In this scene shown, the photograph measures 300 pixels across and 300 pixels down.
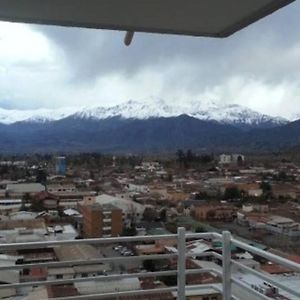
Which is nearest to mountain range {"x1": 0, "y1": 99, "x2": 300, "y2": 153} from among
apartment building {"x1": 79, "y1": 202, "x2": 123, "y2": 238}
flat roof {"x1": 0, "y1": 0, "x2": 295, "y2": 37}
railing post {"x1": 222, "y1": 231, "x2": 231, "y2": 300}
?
apartment building {"x1": 79, "y1": 202, "x2": 123, "y2": 238}

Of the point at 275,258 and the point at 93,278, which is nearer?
the point at 275,258

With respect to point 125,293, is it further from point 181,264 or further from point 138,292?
point 181,264

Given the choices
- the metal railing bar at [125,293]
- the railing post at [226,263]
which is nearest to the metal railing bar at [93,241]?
the railing post at [226,263]

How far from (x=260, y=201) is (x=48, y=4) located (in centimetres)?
724

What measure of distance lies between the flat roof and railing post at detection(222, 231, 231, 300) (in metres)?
0.88

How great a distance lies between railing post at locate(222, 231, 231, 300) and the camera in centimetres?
206

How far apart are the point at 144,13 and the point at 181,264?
3.73 feet

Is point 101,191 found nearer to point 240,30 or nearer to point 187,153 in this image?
point 187,153

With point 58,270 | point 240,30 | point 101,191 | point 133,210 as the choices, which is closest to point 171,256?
point 58,270

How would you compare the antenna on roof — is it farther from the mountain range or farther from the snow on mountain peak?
the snow on mountain peak

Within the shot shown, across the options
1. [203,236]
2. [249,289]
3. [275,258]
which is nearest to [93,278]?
[203,236]

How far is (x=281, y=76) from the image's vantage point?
11.5m

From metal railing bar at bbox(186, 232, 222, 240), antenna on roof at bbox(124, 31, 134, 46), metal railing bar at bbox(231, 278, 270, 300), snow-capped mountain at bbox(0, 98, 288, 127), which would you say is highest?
snow-capped mountain at bbox(0, 98, 288, 127)

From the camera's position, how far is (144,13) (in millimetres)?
1673
